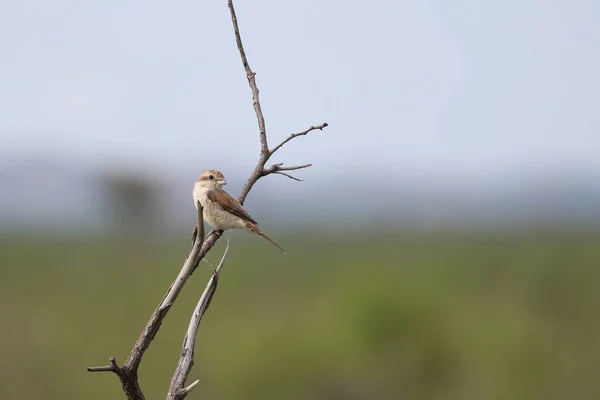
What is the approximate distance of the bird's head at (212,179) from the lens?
10.5 feet

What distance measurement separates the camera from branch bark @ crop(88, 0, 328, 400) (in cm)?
245

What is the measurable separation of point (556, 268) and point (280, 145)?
65.6 m

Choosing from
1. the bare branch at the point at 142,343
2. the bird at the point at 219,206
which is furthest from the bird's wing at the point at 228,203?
the bare branch at the point at 142,343

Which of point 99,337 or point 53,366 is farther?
point 99,337

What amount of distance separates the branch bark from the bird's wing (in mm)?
94

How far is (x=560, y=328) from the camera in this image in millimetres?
52031

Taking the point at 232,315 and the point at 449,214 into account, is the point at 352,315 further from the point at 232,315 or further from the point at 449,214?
the point at 449,214

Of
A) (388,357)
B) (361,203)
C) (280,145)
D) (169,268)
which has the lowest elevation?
(361,203)

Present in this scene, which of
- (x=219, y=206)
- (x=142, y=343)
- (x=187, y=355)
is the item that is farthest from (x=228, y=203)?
(x=142, y=343)

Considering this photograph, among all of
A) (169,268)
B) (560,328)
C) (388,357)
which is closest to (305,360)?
(388,357)

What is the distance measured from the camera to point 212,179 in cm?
327

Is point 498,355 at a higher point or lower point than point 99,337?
higher

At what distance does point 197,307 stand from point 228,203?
587 mm

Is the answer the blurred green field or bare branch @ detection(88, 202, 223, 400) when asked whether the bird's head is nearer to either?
bare branch @ detection(88, 202, 223, 400)
